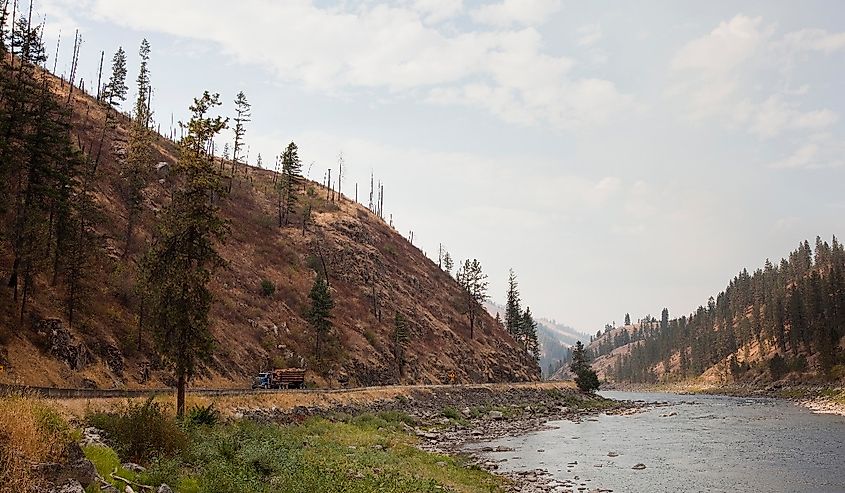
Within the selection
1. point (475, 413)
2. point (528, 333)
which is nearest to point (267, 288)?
point (475, 413)

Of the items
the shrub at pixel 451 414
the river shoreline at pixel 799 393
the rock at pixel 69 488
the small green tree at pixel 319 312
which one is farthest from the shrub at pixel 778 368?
the rock at pixel 69 488

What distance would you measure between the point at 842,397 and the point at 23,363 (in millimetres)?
102003

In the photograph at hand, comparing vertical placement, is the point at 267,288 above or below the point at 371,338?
above

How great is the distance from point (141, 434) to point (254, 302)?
5985 centimetres

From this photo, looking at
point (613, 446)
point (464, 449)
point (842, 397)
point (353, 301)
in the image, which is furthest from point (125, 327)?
point (842, 397)

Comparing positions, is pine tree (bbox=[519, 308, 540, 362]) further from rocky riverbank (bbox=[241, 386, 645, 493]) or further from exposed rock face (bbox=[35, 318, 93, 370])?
exposed rock face (bbox=[35, 318, 93, 370])

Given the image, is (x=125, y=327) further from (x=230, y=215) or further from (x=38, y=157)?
(x=230, y=215)

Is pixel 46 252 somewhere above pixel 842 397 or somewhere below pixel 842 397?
above

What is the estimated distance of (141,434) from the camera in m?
20.0

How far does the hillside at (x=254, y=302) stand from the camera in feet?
141

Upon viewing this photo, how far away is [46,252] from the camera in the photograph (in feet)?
148

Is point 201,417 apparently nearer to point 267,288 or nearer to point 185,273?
point 185,273

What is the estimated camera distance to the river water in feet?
101

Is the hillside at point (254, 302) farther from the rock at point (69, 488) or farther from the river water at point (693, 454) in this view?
the river water at point (693, 454)
